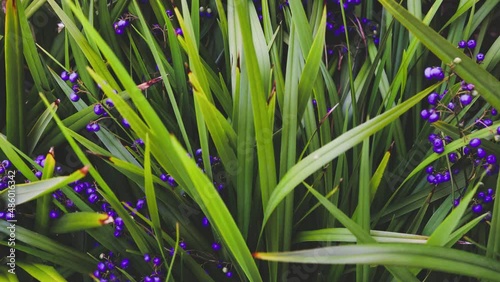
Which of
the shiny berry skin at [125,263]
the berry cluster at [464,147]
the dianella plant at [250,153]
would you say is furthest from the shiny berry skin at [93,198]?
the berry cluster at [464,147]

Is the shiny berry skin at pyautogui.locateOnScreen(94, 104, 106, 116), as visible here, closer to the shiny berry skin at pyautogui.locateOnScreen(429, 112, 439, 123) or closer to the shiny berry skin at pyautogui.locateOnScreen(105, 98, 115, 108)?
the shiny berry skin at pyautogui.locateOnScreen(105, 98, 115, 108)

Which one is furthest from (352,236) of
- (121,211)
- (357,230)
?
(121,211)

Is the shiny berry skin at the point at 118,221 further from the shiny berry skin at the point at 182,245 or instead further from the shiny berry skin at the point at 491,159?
the shiny berry skin at the point at 491,159

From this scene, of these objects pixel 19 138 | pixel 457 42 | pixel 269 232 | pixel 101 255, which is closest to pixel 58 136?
pixel 19 138

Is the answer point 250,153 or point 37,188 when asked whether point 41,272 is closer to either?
point 37,188

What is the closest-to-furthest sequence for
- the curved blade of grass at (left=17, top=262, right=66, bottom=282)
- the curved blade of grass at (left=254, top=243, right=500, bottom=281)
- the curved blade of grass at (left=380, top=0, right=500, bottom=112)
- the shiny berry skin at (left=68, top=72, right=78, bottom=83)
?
the curved blade of grass at (left=254, top=243, right=500, bottom=281) < the curved blade of grass at (left=380, top=0, right=500, bottom=112) < the curved blade of grass at (left=17, top=262, right=66, bottom=282) < the shiny berry skin at (left=68, top=72, right=78, bottom=83)

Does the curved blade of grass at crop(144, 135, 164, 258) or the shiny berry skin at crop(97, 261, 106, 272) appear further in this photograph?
the shiny berry skin at crop(97, 261, 106, 272)

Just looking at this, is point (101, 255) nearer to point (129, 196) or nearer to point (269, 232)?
point (129, 196)

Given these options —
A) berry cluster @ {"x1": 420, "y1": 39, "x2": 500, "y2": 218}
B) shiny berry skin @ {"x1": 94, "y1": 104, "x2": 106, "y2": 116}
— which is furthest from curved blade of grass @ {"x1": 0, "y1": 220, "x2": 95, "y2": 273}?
berry cluster @ {"x1": 420, "y1": 39, "x2": 500, "y2": 218}
